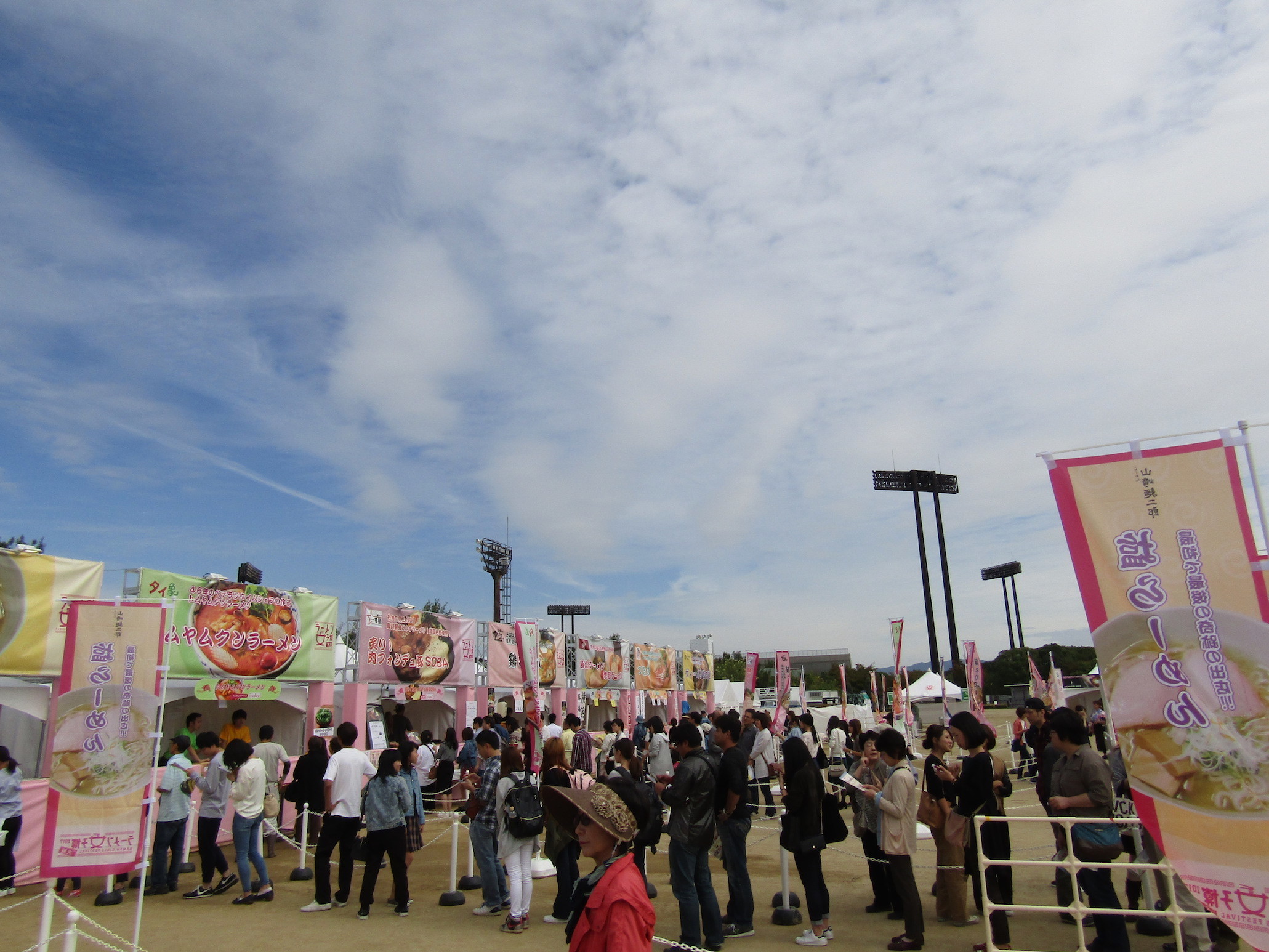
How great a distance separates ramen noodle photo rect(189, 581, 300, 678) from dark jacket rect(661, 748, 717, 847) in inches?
391

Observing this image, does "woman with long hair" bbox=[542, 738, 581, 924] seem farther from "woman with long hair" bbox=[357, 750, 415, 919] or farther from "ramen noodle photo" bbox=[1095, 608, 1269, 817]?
"ramen noodle photo" bbox=[1095, 608, 1269, 817]

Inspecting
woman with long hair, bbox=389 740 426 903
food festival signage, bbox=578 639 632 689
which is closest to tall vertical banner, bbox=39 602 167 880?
woman with long hair, bbox=389 740 426 903

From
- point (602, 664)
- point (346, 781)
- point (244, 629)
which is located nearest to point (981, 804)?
point (346, 781)

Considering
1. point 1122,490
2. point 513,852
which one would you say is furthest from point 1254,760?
point 513,852

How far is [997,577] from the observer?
71.9 metres

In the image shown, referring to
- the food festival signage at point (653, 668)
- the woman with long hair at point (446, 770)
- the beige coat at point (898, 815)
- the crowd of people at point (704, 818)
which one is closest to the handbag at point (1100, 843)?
the crowd of people at point (704, 818)

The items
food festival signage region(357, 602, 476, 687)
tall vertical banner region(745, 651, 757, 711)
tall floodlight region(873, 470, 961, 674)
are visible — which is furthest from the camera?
tall floodlight region(873, 470, 961, 674)

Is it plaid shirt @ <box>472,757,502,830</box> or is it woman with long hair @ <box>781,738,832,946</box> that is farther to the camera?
plaid shirt @ <box>472,757,502,830</box>

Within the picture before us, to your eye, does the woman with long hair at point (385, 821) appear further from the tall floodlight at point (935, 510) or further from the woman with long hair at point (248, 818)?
the tall floodlight at point (935, 510)

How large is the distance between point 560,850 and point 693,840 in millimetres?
1735

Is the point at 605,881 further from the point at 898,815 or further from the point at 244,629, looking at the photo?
the point at 244,629

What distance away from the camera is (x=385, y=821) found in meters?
6.64

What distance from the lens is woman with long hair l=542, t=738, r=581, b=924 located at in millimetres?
6648

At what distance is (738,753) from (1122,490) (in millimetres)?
3365
